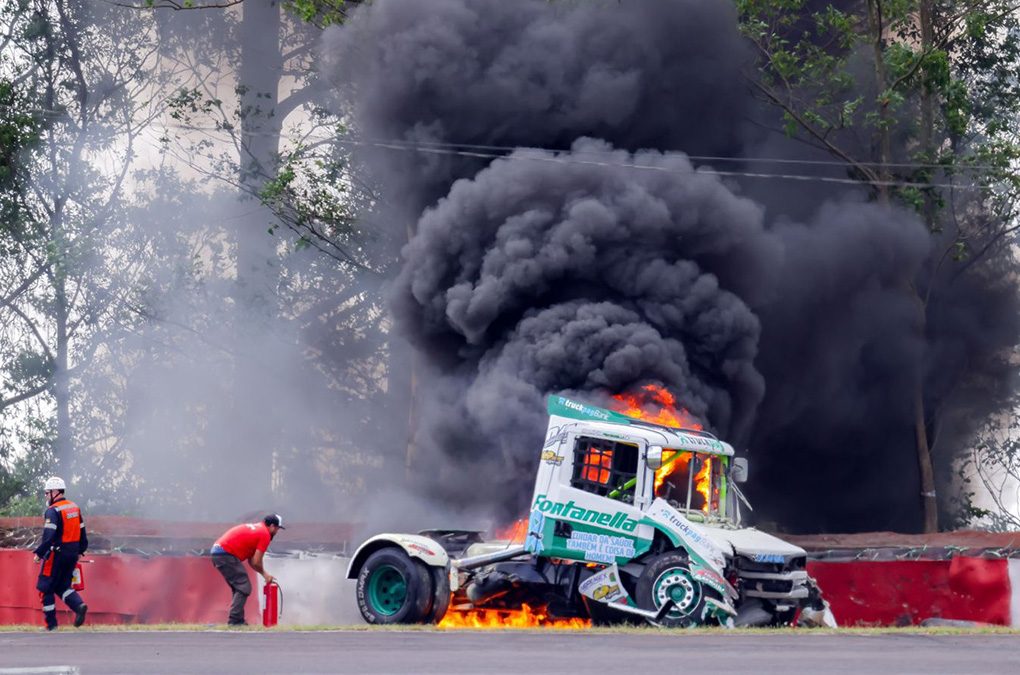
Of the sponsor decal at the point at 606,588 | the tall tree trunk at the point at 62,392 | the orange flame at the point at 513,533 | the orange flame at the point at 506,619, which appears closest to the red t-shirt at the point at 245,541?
the orange flame at the point at 506,619

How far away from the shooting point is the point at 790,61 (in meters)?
26.8

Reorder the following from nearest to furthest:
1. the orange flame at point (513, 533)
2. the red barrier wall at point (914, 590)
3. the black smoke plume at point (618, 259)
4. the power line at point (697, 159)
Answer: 1. the orange flame at point (513, 533)
2. the red barrier wall at point (914, 590)
3. the black smoke plume at point (618, 259)
4. the power line at point (697, 159)

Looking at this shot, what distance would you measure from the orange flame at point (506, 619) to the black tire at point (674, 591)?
0.95 meters

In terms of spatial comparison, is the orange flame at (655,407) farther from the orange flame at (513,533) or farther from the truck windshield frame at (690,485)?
the truck windshield frame at (690,485)

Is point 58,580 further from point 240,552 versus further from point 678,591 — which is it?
point 678,591

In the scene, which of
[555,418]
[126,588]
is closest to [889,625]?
[555,418]

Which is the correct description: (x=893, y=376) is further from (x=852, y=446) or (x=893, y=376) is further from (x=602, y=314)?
(x=602, y=314)

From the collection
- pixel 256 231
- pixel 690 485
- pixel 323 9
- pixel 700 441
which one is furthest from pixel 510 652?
pixel 256 231

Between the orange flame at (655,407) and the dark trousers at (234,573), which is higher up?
the orange flame at (655,407)

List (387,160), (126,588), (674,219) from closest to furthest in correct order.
A: (126,588) → (674,219) → (387,160)

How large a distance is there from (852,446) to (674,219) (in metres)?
8.40

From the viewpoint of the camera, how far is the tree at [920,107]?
26156 mm

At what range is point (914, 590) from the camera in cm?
1694

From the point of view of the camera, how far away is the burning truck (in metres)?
13.7
